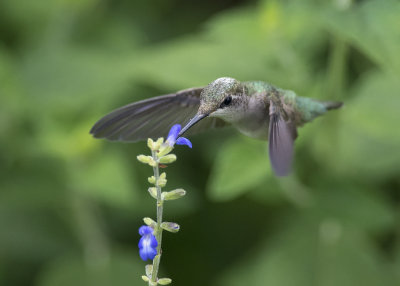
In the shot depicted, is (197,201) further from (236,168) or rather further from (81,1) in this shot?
(81,1)

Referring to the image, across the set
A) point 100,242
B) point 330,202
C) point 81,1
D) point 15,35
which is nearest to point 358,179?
point 330,202

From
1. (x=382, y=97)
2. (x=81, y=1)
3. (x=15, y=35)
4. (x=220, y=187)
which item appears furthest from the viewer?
(x=15, y=35)

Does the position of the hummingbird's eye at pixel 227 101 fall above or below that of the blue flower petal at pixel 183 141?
above

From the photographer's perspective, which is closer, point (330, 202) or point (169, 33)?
point (330, 202)

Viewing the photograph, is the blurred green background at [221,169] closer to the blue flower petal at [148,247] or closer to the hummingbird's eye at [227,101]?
the hummingbird's eye at [227,101]

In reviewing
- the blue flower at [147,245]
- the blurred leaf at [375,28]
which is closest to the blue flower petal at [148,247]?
the blue flower at [147,245]

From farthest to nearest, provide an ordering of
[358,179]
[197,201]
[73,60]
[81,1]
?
1. [81,1]
2. [73,60]
3. [197,201]
4. [358,179]

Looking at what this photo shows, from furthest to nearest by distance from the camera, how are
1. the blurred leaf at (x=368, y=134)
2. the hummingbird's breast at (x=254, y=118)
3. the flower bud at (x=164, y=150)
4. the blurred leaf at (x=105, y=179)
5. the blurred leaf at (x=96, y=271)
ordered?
the blurred leaf at (x=96, y=271) < the blurred leaf at (x=105, y=179) < the blurred leaf at (x=368, y=134) < the hummingbird's breast at (x=254, y=118) < the flower bud at (x=164, y=150)

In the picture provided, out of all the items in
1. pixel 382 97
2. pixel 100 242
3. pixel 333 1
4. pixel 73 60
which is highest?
pixel 73 60
